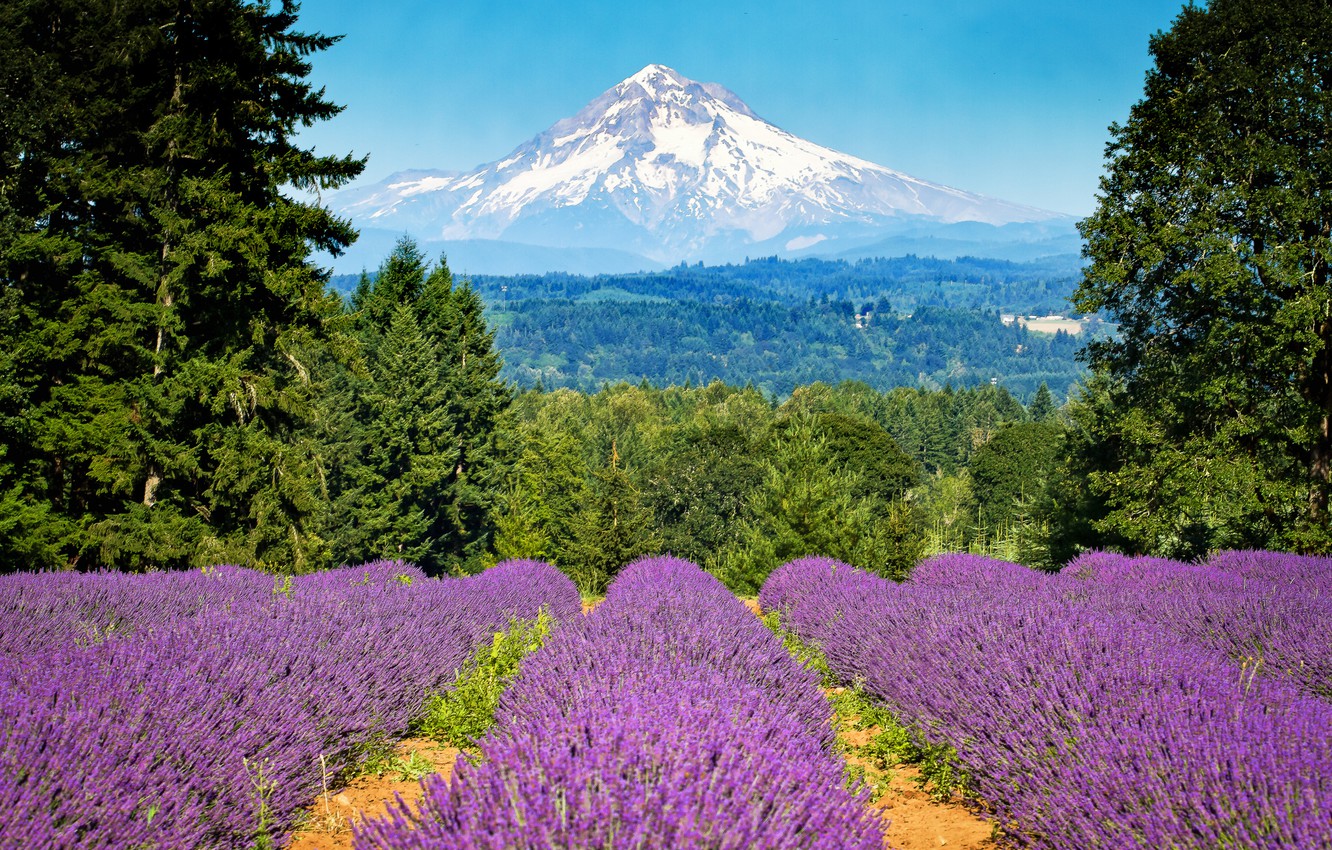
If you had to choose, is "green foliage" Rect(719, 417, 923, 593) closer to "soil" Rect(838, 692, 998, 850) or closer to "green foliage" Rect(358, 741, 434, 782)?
"soil" Rect(838, 692, 998, 850)

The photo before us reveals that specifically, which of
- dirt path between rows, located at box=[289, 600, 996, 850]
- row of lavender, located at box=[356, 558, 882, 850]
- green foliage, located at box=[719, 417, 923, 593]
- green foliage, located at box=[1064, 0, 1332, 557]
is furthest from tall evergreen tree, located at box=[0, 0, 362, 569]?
green foliage, located at box=[1064, 0, 1332, 557]

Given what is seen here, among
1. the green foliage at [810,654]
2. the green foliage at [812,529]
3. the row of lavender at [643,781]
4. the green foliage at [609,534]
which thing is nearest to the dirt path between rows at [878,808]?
the row of lavender at [643,781]

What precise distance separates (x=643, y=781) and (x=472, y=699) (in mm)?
4115

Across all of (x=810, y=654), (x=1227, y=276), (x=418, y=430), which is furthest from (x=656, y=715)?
(x=418, y=430)

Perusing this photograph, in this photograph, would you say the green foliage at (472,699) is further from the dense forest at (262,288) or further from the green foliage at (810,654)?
the dense forest at (262,288)

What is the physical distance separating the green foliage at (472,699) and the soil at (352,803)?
0.79 ft

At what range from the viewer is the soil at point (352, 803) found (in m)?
4.33

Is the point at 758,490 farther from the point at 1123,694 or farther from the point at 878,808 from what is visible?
the point at 878,808

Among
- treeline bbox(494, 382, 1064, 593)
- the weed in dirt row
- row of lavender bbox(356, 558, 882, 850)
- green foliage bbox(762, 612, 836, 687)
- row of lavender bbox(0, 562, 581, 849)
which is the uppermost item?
row of lavender bbox(356, 558, 882, 850)

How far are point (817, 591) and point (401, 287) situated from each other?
2985cm

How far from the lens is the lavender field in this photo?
8.98 ft

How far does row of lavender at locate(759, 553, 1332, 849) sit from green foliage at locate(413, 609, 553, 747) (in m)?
3.17

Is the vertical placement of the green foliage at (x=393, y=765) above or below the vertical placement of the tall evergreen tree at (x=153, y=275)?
below

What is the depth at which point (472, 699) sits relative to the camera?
6449 millimetres
